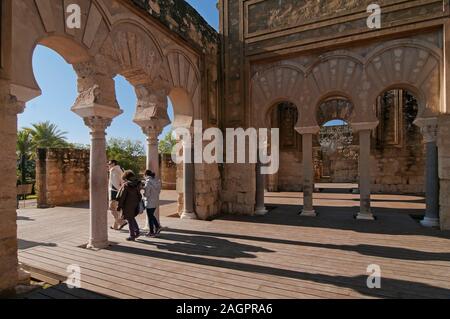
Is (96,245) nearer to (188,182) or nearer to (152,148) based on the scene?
(152,148)

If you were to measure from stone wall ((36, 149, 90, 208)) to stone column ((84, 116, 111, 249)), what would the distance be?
6479 mm

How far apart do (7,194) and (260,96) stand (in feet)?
21.9

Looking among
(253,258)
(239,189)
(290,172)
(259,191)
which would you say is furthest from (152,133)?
(290,172)

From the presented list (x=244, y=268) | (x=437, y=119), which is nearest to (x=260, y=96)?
(x=437, y=119)

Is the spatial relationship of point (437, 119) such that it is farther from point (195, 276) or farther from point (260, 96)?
point (195, 276)

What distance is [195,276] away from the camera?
3537 mm

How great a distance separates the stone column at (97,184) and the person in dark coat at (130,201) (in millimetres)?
399

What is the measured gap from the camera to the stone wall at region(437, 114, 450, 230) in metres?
5.90

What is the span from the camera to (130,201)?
16.9ft

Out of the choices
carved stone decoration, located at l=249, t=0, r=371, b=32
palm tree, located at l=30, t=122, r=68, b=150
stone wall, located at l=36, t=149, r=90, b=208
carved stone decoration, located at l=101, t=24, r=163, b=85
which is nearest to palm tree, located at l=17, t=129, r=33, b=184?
palm tree, located at l=30, t=122, r=68, b=150

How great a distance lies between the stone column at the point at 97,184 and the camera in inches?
182

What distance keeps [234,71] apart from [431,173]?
598 cm

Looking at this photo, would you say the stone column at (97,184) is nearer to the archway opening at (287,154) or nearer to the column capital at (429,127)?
the column capital at (429,127)

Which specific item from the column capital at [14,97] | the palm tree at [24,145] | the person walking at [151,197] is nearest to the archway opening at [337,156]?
the person walking at [151,197]
